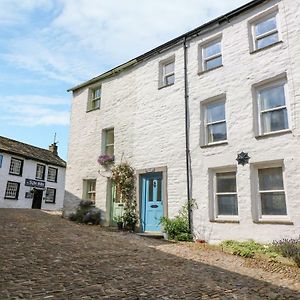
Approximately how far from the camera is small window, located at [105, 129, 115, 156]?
15.0m

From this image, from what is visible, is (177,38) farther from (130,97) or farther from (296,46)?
(296,46)

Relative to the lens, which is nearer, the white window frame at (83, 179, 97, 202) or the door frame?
the door frame

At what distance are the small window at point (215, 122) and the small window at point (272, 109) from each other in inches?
56.6

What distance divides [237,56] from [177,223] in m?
6.77

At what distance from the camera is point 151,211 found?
1230 cm

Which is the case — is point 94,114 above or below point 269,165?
above

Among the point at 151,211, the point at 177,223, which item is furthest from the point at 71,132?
the point at 177,223

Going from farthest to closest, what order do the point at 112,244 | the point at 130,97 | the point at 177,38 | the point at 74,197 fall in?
the point at 74,197 → the point at 130,97 → the point at 177,38 → the point at 112,244

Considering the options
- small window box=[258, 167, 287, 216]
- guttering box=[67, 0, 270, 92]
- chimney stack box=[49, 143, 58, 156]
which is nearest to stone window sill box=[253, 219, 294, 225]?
small window box=[258, 167, 287, 216]

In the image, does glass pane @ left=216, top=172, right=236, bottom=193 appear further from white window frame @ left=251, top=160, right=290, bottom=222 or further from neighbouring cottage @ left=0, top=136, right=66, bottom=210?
neighbouring cottage @ left=0, top=136, right=66, bottom=210

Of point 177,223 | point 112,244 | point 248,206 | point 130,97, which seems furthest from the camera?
point 130,97

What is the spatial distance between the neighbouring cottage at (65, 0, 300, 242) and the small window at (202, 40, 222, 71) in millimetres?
48

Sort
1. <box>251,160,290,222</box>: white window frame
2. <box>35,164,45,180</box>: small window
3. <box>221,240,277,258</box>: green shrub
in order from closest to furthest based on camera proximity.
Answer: <box>221,240,277,258</box>: green shrub → <box>251,160,290,222</box>: white window frame → <box>35,164,45,180</box>: small window

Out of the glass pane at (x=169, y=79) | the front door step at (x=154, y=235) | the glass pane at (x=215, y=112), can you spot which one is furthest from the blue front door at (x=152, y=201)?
the glass pane at (x=169, y=79)
